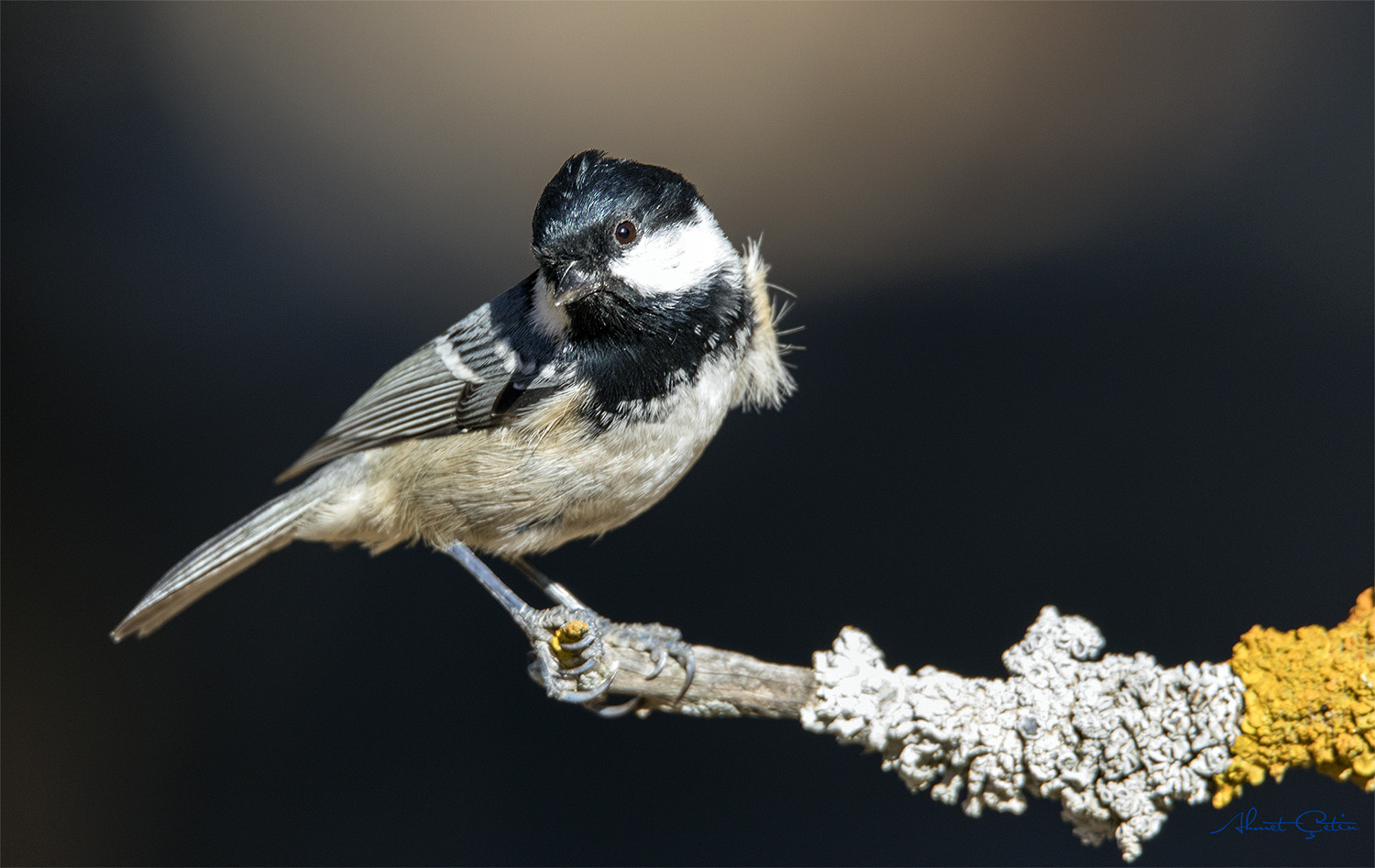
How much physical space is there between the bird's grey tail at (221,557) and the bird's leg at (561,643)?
0.37 m

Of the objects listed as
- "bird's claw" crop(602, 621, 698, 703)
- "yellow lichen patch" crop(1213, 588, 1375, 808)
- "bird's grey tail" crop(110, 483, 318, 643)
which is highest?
"yellow lichen patch" crop(1213, 588, 1375, 808)

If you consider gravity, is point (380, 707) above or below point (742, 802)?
below

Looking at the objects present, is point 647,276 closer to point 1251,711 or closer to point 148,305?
point 1251,711

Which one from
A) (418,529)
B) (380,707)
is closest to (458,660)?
(380,707)

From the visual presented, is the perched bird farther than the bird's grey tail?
No

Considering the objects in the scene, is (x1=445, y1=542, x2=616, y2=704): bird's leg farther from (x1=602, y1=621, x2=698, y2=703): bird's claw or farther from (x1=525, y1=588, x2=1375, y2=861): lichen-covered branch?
(x1=525, y1=588, x2=1375, y2=861): lichen-covered branch

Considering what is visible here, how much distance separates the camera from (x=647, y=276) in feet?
5.85

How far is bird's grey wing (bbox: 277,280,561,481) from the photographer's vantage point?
1.91m

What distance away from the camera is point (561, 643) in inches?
67.2

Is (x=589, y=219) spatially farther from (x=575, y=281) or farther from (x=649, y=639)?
(x=649, y=639)

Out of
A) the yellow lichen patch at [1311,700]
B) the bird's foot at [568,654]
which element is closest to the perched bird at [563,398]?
the bird's foot at [568,654]

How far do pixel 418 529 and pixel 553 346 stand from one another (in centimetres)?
52

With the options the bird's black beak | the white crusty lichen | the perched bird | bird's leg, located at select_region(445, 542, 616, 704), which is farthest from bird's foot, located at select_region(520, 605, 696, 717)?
the bird's black beak

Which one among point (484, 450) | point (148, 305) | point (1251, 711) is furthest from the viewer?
point (148, 305)
